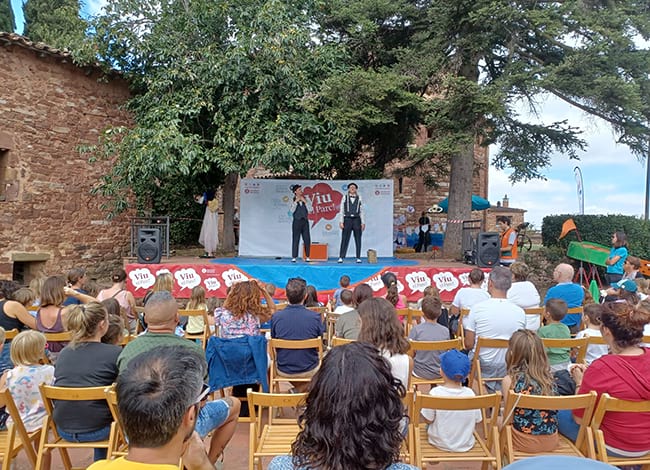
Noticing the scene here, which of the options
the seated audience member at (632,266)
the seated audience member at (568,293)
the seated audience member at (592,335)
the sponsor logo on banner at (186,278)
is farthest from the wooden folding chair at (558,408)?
the sponsor logo on banner at (186,278)

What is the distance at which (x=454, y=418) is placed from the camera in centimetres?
246

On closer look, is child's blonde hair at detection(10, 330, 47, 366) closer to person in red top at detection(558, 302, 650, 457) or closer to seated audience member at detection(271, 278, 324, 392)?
seated audience member at detection(271, 278, 324, 392)

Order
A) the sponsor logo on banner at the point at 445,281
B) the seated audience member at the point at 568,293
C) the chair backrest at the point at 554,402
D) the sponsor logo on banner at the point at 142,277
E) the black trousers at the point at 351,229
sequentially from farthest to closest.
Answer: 1. the black trousers at the point at 351,229
2. the sponsor logo on banner at the point at 445,281
3. the sponsor logo on banner at the point at 142,277
4. the seated audience member at the point at 568,293
5. the chair backrest at the point at 554,402

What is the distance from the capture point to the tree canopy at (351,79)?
8.45 metres

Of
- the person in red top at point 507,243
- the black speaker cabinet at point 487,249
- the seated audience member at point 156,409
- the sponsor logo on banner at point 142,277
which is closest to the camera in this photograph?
the seated audience member at point 156,409

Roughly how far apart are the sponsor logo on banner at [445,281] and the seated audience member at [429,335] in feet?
14.7

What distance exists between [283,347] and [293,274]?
488cm

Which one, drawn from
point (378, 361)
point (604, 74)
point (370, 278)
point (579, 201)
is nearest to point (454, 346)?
point (378, 361)

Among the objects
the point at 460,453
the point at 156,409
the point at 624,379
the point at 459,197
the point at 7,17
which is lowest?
the point at 460,453

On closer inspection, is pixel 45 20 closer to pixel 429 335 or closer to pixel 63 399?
pixel 63 399

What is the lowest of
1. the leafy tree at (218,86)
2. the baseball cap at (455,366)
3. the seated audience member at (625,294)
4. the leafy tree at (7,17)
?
the baseball cap at (455,366)

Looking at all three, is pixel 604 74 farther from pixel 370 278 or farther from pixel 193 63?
pixel 193 63

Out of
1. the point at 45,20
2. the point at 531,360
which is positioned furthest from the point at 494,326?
the point at 45,20

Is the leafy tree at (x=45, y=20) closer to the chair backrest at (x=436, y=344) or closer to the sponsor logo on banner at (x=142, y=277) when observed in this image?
the sponsor logo on banner at (x=142, y=277)
